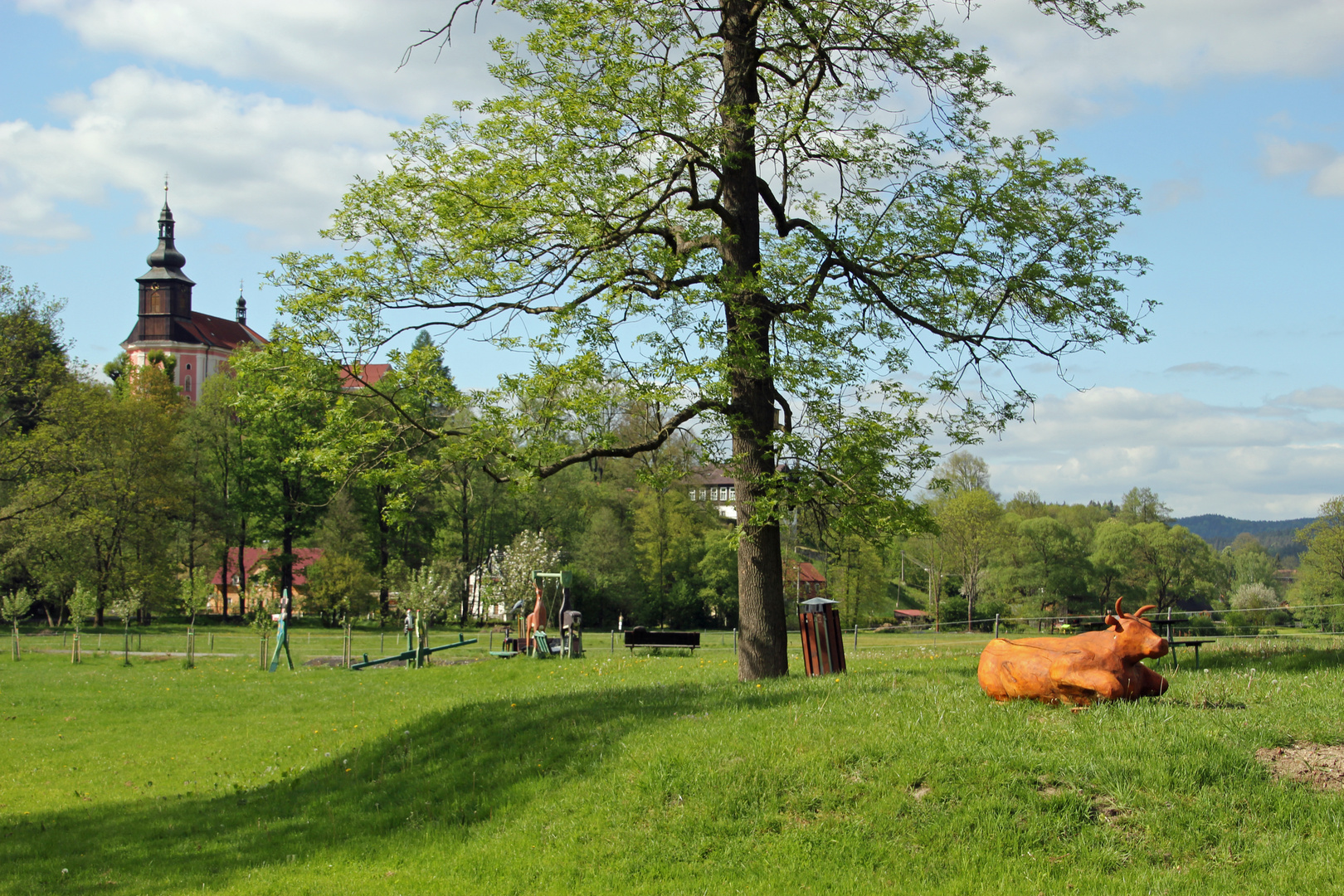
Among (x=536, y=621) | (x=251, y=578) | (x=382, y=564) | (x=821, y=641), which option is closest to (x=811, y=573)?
(x=382, y=564)

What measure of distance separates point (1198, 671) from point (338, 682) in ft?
57.8

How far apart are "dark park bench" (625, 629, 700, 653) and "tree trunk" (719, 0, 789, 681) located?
14.9 m

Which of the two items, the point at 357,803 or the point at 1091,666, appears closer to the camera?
the point at 1091,666

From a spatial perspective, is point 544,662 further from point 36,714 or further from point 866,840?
point 866,840

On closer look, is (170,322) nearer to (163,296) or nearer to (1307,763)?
(163,296)

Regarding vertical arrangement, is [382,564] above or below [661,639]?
above

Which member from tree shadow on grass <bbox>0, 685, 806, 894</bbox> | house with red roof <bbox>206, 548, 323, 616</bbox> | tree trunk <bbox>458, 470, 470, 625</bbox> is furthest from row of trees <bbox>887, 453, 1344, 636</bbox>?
tree shadow on grass <bbox>0, 685, 806, 894</bbox>

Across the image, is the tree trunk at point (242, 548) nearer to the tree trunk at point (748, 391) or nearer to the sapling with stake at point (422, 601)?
the sapling with stake at point (422, 601)

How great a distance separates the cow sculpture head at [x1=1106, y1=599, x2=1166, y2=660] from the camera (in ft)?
28.8

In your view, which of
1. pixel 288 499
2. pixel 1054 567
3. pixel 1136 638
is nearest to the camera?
pixel 1136 638

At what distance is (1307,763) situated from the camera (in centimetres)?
729

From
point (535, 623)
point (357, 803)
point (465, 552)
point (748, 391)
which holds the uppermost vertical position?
point (748, 391)

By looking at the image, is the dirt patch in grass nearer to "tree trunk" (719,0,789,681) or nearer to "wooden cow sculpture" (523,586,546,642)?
"tree trunk" (719,0,789,681)

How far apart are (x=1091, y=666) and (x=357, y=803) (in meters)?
7.59
